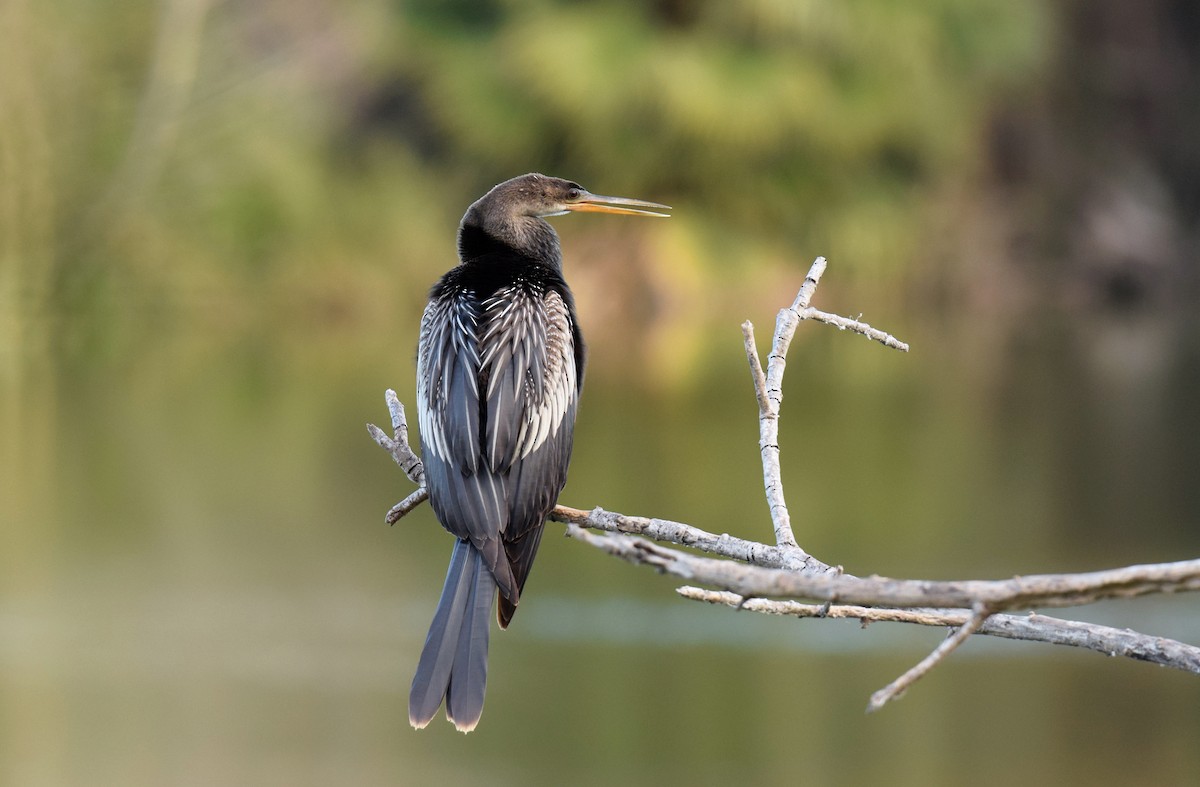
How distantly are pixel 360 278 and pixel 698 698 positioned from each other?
11.3 m

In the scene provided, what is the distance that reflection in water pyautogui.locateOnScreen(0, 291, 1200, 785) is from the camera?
27.8 ft

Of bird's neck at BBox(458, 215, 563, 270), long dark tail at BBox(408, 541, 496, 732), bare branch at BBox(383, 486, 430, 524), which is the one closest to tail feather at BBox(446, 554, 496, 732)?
long dark tail at BBox(408, 541, 496, 732)

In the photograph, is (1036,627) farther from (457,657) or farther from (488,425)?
(488,425)

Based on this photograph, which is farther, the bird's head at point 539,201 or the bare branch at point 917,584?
the bird's head at point 539,201

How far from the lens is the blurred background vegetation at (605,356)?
880cm

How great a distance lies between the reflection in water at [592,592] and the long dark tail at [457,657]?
5552mm

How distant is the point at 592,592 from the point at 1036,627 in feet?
28.7

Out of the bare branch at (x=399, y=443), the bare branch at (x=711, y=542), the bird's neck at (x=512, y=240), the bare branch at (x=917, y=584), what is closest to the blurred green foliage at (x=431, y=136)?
the bird's neck at (x=512, y=240)

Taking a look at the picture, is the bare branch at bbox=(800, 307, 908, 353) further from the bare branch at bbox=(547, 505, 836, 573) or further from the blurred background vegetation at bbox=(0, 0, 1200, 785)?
the blurred background vegetation at bbox=(0, 0, 1200, 785)

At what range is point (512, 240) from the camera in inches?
135

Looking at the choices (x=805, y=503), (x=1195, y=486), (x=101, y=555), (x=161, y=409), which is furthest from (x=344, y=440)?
(x=1195, y=486)

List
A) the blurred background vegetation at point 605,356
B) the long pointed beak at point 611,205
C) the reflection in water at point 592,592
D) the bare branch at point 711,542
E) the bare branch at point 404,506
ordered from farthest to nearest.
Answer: the blurred background vegetation at point 605,356 < the reflection in water at point 592,592 < the long pointed beak at point 611,205 < the bare branch at point 404,506 < the bare branch at point 711,542

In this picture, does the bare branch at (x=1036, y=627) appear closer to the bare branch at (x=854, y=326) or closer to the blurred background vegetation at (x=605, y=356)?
the bare branch at (x=854, y=326)

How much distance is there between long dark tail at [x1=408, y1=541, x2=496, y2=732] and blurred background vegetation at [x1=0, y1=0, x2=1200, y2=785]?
5598mm
